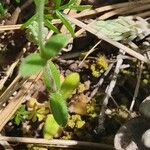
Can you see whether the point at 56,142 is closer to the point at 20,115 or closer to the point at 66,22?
the point at 20,115

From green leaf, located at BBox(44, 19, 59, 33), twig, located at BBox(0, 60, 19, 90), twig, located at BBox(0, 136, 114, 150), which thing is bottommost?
twig, located at BBox(0, 136, 114, 150)

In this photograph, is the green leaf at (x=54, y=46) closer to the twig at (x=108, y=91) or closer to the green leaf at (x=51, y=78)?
the green leaf at (x=51, y=78)

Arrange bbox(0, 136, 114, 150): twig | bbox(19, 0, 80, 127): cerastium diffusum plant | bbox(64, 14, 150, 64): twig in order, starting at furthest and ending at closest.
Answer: bbox(64, 14, 150, 64): twig
bbox(0, 136, 114, 150): twig
bbox(19, 0, 80, 127): cerastium diffusum plant

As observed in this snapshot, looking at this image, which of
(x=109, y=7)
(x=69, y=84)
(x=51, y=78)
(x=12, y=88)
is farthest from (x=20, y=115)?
(x=109, y=7)

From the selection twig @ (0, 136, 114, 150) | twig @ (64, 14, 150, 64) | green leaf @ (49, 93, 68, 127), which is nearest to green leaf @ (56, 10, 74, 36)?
twig @ (64, 14, 150, 64)

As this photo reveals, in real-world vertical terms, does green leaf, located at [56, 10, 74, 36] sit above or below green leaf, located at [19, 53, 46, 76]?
below

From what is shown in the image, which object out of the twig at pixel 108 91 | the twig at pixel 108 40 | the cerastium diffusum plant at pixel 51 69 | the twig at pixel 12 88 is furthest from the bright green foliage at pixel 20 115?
the twig at pixel 108 40

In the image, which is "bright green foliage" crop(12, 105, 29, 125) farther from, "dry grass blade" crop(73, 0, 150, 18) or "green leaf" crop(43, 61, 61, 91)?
"dry grass blade" crop(73, 0, 150, 18)
